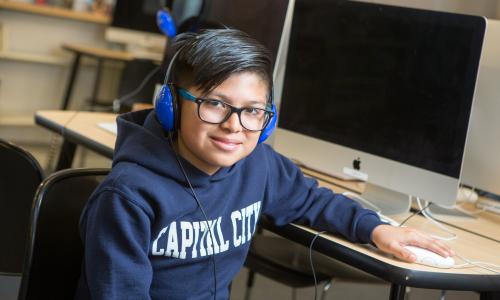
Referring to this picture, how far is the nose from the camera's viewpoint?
114 cm

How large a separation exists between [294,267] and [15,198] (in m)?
0.77

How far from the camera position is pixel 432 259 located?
123cm

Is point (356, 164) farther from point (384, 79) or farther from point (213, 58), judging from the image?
point (213, 58)

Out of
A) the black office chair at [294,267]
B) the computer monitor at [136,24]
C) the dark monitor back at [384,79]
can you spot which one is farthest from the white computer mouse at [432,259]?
the computer monitor at [136,24]

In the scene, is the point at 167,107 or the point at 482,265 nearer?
the point at 167,107

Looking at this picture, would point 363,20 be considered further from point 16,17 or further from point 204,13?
point 16,17

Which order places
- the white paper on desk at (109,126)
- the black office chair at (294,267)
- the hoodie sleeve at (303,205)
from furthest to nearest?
the white paper on desk at (109,126) → the black office chair at (294,267) → the hoodie sleeve at (303,205)

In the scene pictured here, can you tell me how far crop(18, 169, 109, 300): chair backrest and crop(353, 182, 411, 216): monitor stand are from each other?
0.67 metres

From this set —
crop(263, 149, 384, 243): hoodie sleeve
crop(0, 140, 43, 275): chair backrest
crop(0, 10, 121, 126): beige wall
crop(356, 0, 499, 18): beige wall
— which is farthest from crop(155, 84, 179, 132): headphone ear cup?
crop(0, 10, 121, 126): beige wall

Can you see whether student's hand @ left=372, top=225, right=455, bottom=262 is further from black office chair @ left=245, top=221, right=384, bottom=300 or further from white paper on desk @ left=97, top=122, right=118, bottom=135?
white paper on desk @ left=97, top=122, right=118, bottom=135

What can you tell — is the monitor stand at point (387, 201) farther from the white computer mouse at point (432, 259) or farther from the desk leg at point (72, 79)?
the desk leg at point (72, 79)

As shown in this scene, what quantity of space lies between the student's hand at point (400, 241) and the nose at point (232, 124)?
364mm

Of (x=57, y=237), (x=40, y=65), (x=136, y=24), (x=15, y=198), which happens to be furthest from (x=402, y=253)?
(x=40, y=65)

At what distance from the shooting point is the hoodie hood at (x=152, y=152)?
1.14 m
